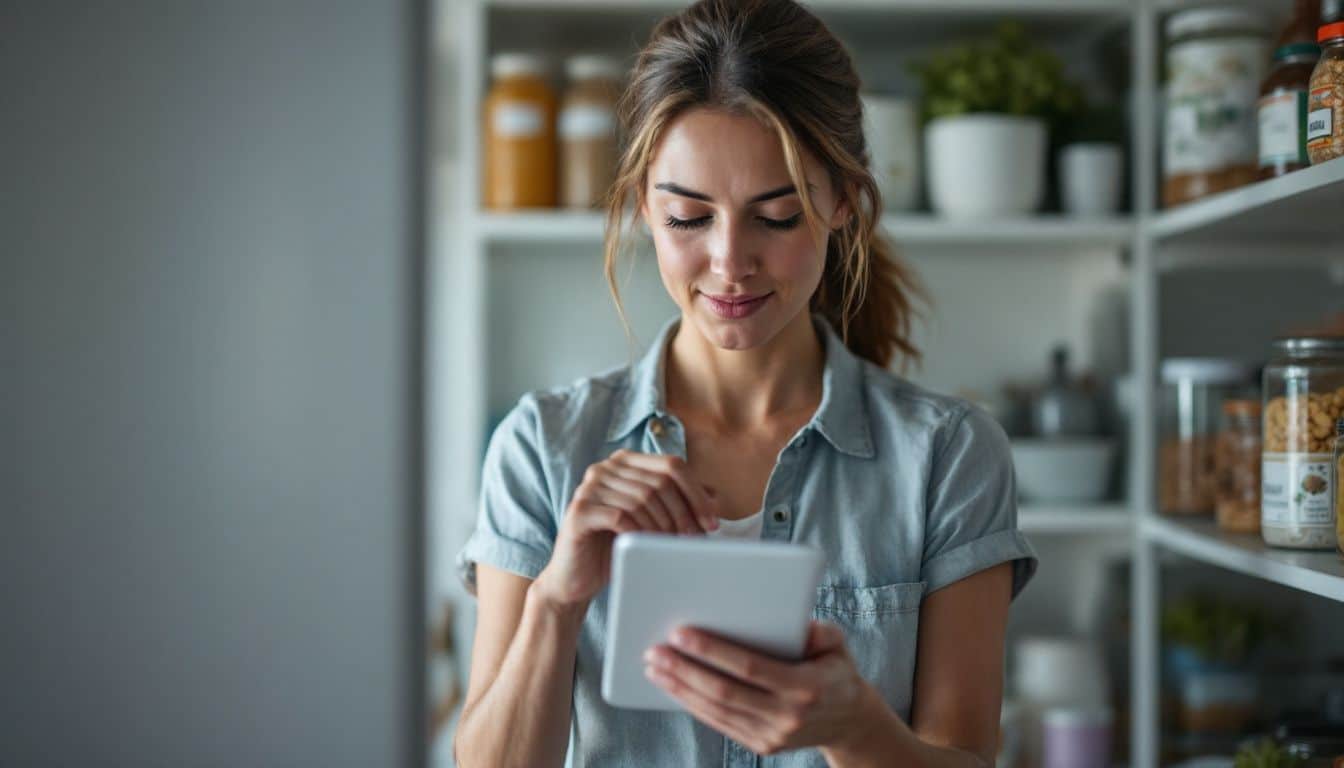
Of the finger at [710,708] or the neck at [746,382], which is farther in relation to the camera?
the neck at [746,382]

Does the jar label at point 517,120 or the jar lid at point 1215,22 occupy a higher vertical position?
the jar lid at point 1215,22

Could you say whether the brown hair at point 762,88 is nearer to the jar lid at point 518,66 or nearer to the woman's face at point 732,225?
the woman's face at point 732,225

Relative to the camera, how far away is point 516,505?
105cm

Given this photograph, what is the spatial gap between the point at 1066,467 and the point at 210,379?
160 centimetres

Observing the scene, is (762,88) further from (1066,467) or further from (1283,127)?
(1066,467)

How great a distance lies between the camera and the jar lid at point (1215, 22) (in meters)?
1.50

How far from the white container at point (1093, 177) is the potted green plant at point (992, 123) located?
48 mm

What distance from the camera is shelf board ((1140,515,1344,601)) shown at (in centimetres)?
91

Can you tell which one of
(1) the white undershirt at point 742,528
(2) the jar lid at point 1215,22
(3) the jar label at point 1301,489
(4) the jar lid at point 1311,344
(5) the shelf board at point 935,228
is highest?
(2) the jar lid at point 1215,22

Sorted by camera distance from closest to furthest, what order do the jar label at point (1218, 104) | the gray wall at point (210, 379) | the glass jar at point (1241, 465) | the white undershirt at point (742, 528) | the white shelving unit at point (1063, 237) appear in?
the gray wall at point (210, 379)
the white undershirt at point (742, 528)
the glass jar at point (1241, 465)
the jar label at point (1218, 104)
the white shelving unit at point (1063, 237)

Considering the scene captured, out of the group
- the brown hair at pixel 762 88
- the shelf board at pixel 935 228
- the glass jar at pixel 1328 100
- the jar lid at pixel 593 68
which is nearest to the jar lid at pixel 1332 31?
the glass jar at pixel 1328 100

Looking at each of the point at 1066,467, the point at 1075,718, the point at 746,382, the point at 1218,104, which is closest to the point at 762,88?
the point at 746,382

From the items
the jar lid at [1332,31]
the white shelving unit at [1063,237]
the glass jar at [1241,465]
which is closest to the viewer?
the jar lid at [1332,31]

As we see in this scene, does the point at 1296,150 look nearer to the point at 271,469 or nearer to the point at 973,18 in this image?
the point at 973,18
